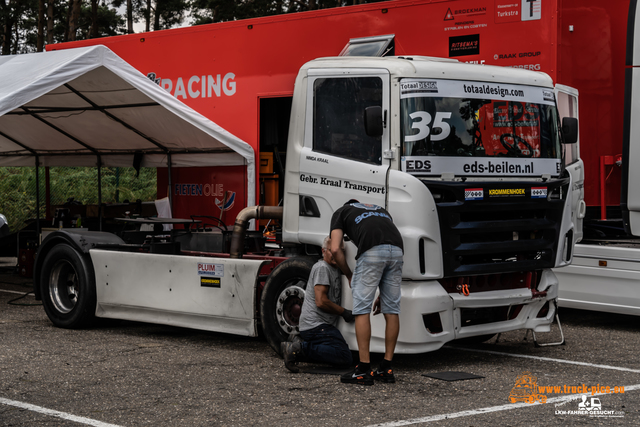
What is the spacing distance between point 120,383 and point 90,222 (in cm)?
713

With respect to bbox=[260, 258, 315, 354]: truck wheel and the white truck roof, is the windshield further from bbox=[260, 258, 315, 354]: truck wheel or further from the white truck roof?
bbox=[260, 258, 315, 354]: truck wheel

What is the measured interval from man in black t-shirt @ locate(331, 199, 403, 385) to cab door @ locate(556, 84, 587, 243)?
2578 mm

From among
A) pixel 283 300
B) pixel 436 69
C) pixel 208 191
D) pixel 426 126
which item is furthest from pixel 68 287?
pixel 436 69

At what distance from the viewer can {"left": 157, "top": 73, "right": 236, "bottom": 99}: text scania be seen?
434 inches

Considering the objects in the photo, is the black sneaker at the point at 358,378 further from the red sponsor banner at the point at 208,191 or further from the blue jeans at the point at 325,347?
the red sponsor banner at the point at 208,191

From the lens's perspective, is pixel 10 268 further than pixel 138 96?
Yes

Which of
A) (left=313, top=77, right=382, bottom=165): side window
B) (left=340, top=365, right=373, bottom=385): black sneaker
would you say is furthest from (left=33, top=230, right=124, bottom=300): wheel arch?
(left=340, top=365, right=373, bottom=385): black sneaker

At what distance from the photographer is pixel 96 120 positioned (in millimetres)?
11609

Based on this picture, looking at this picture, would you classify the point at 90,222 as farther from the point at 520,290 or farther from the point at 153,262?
the point at 520,290

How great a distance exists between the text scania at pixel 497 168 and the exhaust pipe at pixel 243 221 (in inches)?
86.1

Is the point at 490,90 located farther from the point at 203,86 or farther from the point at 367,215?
the point at 203,86

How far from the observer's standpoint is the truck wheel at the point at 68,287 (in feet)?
29.2

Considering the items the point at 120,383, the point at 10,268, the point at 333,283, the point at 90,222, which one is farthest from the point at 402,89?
the point at 10,268

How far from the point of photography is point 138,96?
10336 mm
